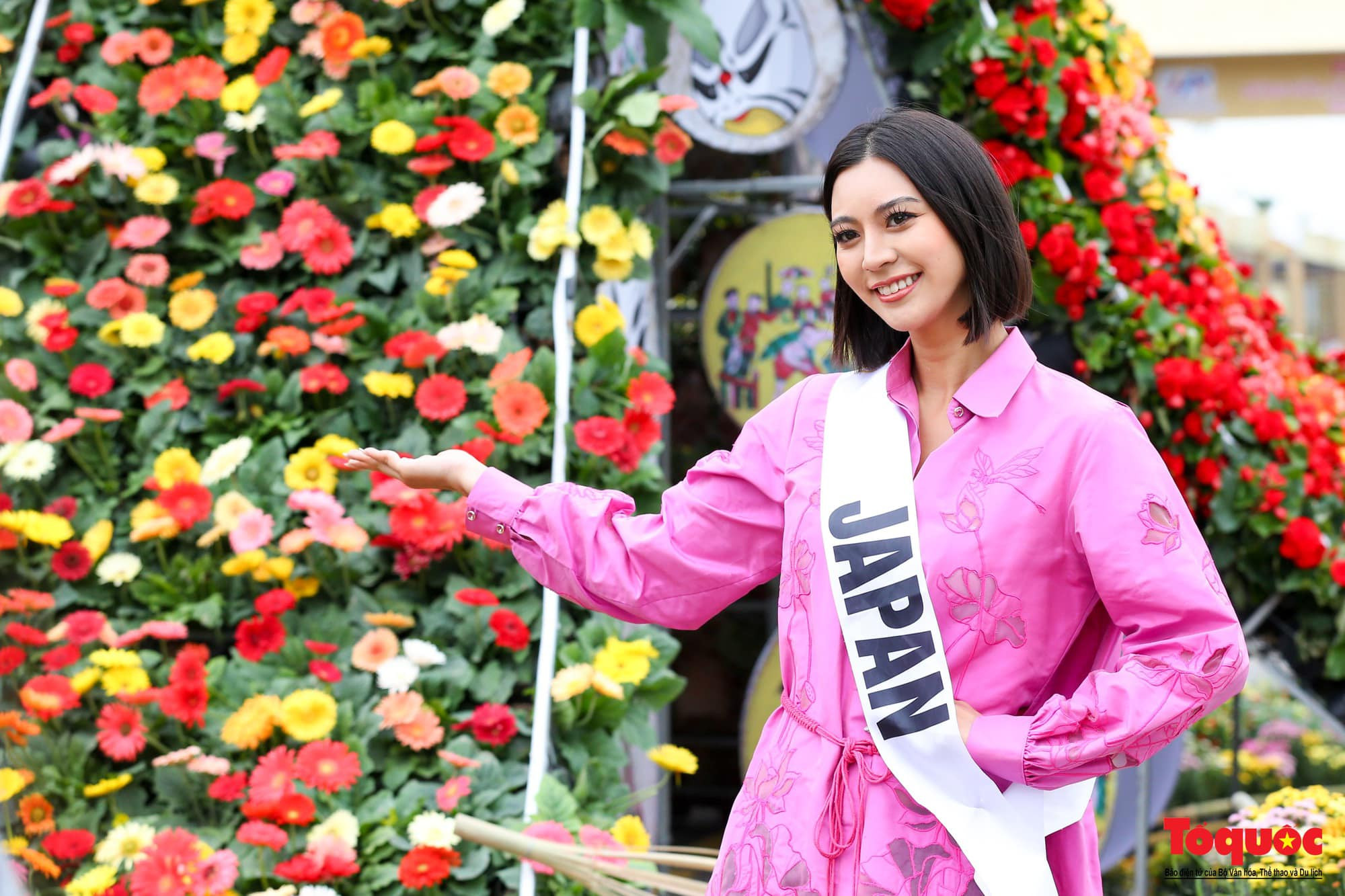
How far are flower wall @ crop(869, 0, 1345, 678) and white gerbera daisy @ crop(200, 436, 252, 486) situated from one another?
2.12m

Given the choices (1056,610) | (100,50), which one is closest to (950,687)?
(1056,610)

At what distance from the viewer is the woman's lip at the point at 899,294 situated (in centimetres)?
159

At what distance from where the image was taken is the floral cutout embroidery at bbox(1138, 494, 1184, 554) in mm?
1431

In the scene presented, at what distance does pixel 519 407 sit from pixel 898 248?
64.6 inches

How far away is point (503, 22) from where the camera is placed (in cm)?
347

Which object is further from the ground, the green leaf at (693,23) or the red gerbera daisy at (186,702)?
the green leaf at (693,23)

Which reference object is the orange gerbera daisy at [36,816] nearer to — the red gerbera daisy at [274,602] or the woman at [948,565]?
the red gerbera daisy at [274,602]

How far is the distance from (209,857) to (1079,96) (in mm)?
2965

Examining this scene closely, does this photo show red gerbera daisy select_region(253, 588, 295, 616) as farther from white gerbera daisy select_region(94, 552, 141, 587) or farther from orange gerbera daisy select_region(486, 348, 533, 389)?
orange gerbera daisy select_region(486, 348, 533, 389)

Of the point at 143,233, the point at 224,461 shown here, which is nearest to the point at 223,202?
the point at 143,233

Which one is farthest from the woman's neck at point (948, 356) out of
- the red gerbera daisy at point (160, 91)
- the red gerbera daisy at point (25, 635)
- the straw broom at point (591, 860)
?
the red gerbera daisy at point (160, 91)

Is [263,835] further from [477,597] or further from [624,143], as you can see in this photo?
[624,143]

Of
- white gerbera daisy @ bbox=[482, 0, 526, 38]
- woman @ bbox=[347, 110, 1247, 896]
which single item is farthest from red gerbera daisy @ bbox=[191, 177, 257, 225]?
woman @ bbox=[347, 110, 1247, 896]

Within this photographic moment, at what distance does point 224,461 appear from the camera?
314 cm
